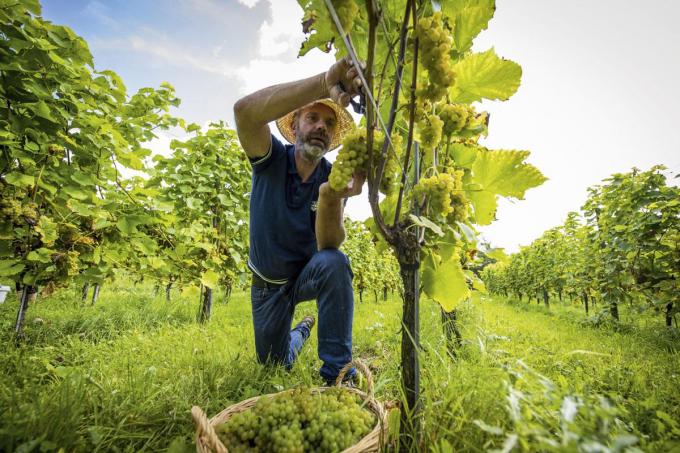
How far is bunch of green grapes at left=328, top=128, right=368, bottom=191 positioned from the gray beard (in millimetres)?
1331

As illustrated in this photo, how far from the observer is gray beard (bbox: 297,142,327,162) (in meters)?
2.48

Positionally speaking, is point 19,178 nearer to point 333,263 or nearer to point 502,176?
point 333,263

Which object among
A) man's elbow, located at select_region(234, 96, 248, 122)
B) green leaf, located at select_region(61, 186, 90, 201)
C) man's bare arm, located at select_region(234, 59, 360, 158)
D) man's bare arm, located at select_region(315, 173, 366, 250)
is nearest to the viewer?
man's bare arm, located at select_region(234, 59, 360, 158)

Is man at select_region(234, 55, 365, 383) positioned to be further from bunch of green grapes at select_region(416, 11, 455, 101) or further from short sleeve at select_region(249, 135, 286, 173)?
bunch of green grapes at select_region(416, 11, 455, 101)

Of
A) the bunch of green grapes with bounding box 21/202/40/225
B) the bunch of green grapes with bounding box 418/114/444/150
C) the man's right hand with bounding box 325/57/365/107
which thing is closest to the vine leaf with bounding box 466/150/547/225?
the bunch of green grapes with bounding box 418/114/444/150

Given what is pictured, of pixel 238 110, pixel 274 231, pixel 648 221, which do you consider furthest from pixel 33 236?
pixel 648 221

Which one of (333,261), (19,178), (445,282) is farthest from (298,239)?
(19,178)

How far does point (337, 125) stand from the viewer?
2.66m

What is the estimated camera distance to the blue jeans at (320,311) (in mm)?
2010

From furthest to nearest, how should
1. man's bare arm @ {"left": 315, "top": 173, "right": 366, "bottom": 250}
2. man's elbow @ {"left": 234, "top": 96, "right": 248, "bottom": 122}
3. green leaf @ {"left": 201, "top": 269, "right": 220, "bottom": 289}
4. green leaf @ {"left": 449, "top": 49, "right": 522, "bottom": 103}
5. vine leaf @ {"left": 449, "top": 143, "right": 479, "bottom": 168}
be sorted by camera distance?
1. green leaf @ {"left": 201, "top": 269, "right": 220, "bottom": 289}
2. man's bare arm @ {"left": 315, "top": 173, "right": 366, "bottom": 250}
3. man's elbow @ {"left": 234, "top": 96, "right": 248, "bottom": 122}
4. vine leaf @ {"left": 449, "top": 143, "right": 479, "bottom": 168}
5. green leaf @ {"left": 449, "top": 49, "right": 522, "bottom": 103}

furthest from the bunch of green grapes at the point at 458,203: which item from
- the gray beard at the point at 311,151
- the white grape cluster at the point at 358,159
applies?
the gray beard at the point at 311,151

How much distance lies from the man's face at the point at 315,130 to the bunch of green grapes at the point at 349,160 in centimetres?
134

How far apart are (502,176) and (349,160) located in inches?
23.5

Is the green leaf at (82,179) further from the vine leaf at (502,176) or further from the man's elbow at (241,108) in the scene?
the vine leaf at (502,176)
